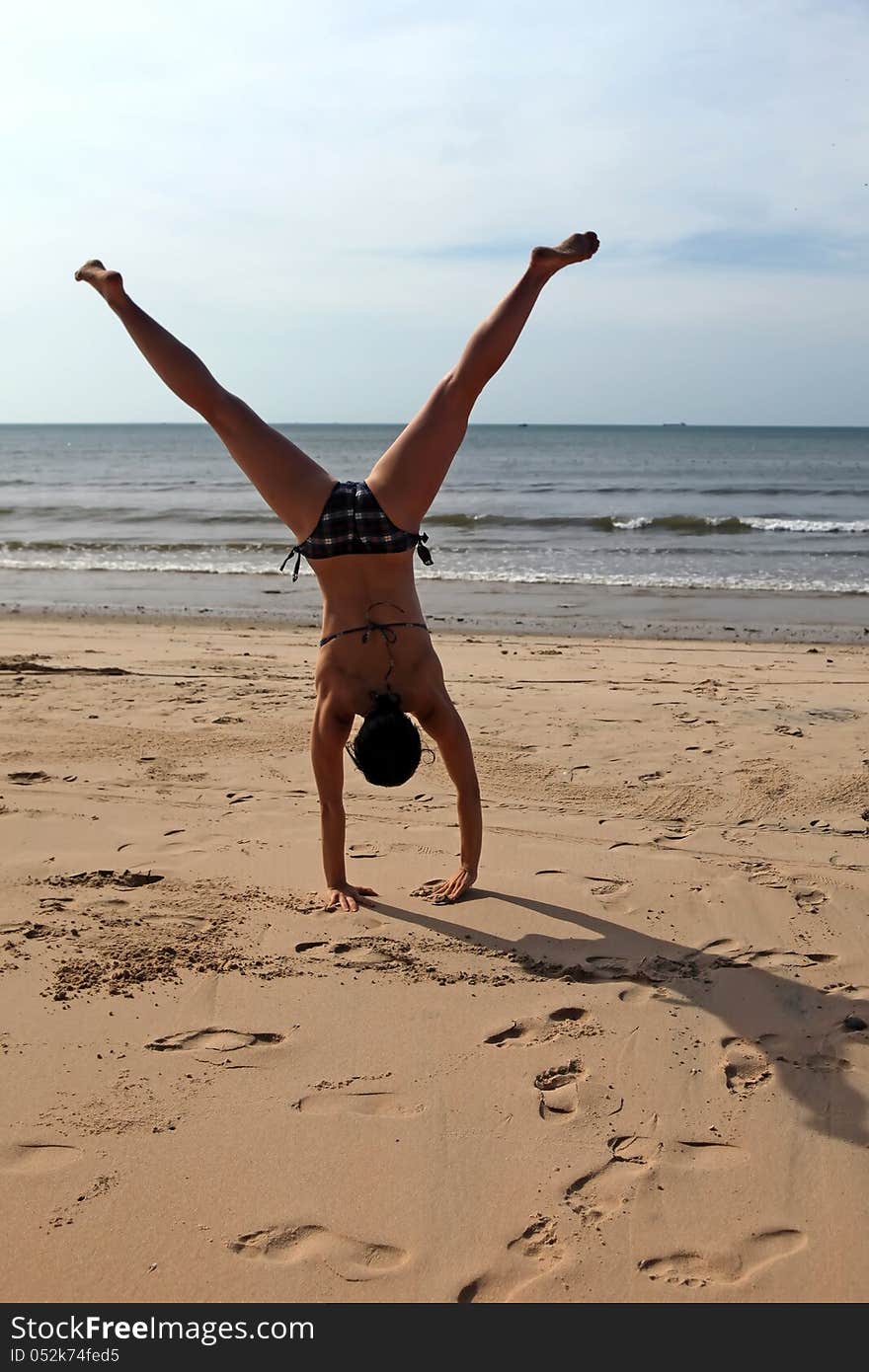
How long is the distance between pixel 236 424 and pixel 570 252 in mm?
1441

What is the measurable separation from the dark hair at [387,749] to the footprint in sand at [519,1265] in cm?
163

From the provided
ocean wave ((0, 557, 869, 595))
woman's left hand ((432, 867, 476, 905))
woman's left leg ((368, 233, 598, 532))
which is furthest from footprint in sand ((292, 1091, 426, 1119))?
ocean wave ((0, 557, 869, 595))

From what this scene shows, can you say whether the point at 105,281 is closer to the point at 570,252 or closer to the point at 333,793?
the point at 570,252

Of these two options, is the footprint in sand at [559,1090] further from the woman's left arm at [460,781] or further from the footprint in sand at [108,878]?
the footprint in sand at [108,878]

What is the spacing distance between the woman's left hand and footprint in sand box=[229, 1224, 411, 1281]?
1.83 meters

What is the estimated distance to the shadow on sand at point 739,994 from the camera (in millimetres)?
3012

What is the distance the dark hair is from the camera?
3789 millimetres

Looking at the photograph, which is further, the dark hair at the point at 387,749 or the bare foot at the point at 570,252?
the bare foot at the point at 570,252

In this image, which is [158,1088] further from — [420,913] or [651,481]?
[651,481]

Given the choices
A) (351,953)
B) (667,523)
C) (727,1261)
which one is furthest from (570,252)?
(667,523)

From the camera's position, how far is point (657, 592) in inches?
514

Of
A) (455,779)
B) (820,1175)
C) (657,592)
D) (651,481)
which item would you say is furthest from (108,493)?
(820,1175)

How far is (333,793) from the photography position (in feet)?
13.7

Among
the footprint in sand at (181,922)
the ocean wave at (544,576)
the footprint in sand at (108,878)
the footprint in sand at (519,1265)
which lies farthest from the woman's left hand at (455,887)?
the ocean wave at (544,576)
